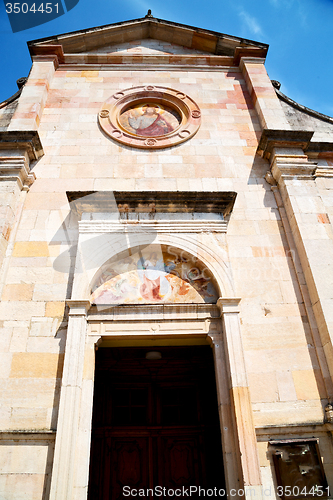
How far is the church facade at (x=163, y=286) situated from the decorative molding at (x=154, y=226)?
0.03m

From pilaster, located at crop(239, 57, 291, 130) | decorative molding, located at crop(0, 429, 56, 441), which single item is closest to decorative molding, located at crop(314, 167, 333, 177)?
pilaster, located at crop(239, 57, 291, 130)

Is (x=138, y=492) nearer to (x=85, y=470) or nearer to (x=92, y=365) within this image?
(x=85, y=470)

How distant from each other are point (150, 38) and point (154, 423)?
33.5 feet

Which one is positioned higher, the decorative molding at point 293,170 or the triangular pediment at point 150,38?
the triangular pediment at point 150,38

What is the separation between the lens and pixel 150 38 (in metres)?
10.5

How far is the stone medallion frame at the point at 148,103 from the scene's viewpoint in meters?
8.02

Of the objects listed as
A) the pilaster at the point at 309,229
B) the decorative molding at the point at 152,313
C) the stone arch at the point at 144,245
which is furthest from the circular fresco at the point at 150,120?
the decorative molding at the point at 152,313

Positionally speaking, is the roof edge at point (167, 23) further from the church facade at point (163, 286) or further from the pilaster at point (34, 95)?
the pilaster at point (34, 95)

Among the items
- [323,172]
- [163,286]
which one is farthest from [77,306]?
[323,172]

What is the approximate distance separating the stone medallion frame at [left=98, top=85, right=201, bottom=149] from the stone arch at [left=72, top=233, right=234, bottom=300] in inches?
99.9

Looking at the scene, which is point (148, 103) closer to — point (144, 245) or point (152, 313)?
point (144, 245)

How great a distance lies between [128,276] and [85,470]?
9.55ft

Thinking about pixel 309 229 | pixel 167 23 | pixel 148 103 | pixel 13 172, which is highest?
pixel 167 23

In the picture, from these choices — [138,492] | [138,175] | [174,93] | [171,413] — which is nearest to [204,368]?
[171,413]
